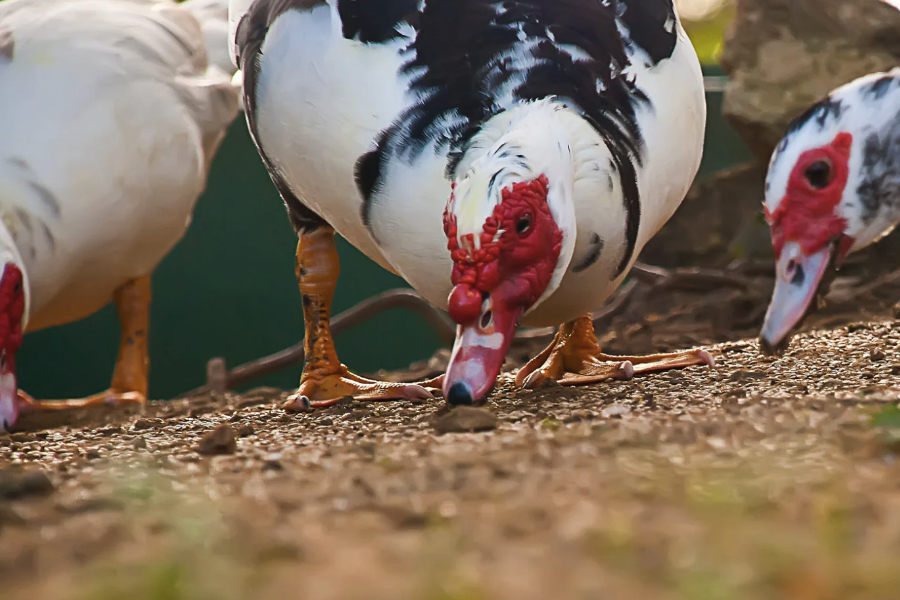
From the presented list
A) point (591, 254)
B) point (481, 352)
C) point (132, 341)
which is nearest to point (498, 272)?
point (481, 352)

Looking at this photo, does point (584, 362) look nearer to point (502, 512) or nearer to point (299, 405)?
point (299, 405)

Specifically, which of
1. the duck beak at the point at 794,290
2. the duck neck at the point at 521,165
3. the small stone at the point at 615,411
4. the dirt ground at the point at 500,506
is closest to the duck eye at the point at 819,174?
the duck beak at the point at 794,290

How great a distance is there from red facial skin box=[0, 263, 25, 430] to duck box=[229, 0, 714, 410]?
41.3 inches

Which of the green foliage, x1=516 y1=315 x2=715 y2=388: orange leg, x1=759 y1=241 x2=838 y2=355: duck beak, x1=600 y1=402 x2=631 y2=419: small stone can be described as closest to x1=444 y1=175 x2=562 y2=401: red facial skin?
x1=600 y1=402 x2=631 y2=419: small stone

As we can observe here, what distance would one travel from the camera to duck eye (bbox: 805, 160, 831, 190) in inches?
100

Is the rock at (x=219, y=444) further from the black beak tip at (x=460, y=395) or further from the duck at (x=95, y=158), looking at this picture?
the duck at (x=95, y=158)

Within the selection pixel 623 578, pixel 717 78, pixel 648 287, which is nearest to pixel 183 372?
pixel 648 287

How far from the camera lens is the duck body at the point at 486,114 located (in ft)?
8.16

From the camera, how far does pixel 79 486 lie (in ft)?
5.82

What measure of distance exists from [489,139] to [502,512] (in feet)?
4.18

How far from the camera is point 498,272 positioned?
7.69ft

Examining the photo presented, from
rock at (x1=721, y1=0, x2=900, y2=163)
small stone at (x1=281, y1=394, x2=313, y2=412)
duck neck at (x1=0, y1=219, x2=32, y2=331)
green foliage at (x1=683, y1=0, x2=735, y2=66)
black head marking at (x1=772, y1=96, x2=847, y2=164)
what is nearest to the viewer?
black head marking at (x1=772, y1=96, x2=847, y2=164)

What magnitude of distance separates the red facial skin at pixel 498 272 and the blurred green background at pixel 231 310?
9.49ft

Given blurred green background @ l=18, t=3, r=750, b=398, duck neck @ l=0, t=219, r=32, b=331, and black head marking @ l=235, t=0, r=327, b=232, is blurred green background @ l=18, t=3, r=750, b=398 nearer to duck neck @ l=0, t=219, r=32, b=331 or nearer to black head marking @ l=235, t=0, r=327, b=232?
duck neck @ l=0, t=219, r=32, b=331
